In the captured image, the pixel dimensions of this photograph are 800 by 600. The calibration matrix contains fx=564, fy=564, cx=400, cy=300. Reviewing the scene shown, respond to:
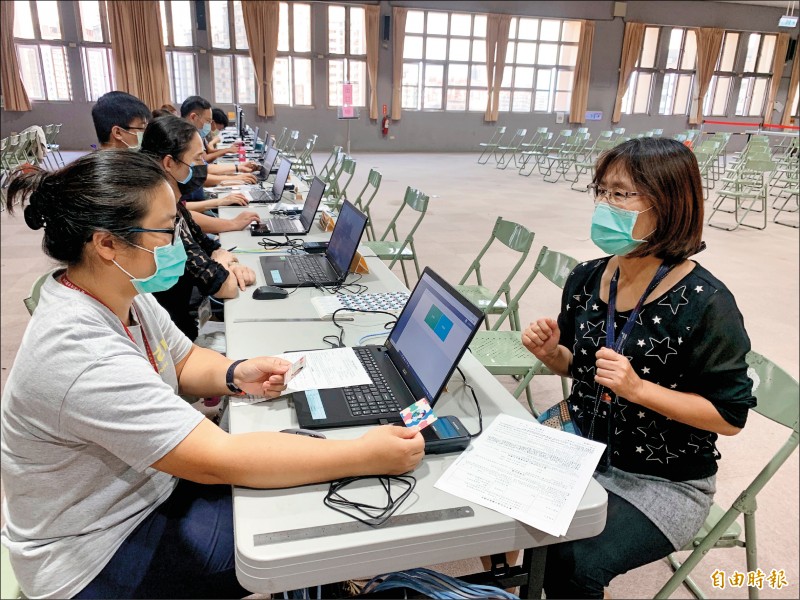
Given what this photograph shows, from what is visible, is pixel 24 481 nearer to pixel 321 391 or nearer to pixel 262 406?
pixel 262 406

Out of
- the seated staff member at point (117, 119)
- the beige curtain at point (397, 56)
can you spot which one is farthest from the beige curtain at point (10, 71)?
the seated staff member at point (117, 119)

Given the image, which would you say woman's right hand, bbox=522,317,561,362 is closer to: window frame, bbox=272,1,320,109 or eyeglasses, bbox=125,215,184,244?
eyeglasses, bbox=125,215,184,244

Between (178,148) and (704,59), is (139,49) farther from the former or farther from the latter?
(704,59)

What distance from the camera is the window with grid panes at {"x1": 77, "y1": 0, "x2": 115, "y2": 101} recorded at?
40.2 ft

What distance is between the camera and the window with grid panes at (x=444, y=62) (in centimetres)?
1433

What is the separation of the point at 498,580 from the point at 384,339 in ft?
2.71

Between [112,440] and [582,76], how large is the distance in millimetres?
16662

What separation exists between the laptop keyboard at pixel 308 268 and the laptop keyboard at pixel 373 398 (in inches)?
38.7

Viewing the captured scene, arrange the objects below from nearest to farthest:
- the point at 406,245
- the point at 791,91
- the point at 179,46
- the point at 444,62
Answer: the point at 406,245
the point at 179,46
the point at 444,62
the point at 791,91

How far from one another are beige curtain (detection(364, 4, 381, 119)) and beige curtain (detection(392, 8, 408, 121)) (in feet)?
1.31

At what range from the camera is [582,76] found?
50.6ft

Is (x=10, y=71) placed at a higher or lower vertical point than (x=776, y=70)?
lower

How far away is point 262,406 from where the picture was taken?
4.85ft

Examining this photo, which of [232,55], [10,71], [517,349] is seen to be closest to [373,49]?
[232,55]
